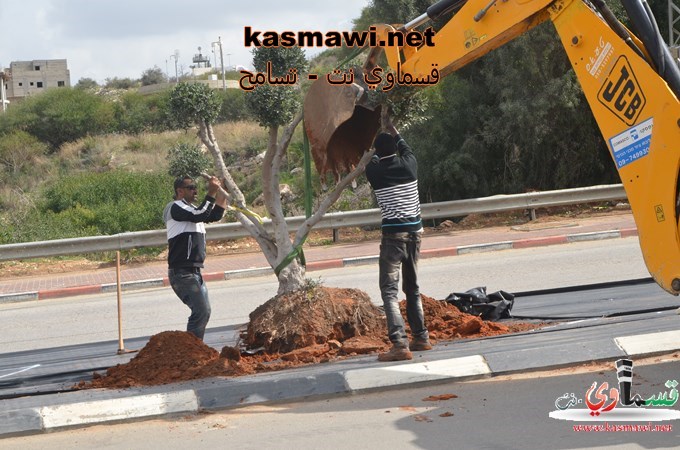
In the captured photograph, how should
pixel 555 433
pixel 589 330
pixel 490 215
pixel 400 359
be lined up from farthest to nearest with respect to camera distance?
pixel 490 215 < pixel 589 330 < pixel 400 359 < pixel 555 433

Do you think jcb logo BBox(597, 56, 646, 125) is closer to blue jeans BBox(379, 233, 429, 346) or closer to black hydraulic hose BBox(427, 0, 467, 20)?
black hydraulic hose BBox(427, 0, 467, 20)

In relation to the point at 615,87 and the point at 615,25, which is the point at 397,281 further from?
the point at 615,25

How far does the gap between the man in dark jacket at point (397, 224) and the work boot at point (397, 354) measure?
208 millimetres

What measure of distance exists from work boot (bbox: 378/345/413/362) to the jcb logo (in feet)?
7.98

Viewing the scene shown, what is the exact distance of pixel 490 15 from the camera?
23.0 ft

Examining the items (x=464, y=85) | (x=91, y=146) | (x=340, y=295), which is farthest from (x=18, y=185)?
(x=340, y=295)

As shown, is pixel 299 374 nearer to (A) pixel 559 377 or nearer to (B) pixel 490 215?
(A) pixel 559 377

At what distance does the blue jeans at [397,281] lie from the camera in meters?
7.25

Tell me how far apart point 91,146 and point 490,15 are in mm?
32971

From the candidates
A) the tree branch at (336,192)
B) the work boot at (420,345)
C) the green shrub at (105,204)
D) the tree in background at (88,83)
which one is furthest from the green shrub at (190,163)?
the tree in background at (88,83)

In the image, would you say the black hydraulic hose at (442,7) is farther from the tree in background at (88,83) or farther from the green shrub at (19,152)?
the tree in background at (88,83)

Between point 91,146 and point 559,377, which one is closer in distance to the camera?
point 559,377

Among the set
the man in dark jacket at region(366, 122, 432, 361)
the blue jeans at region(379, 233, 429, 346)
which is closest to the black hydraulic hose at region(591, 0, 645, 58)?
the man in dark jacket at region(366, 122, 432, 361)

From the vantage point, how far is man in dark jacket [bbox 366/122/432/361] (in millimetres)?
7445
